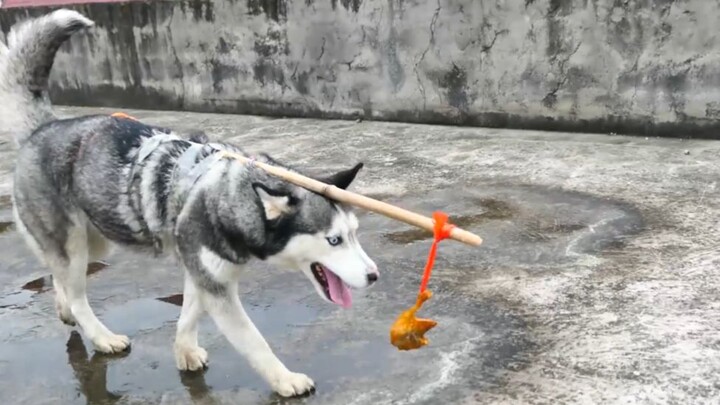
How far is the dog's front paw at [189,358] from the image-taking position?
11.0 feet

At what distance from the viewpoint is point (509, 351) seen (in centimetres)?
334

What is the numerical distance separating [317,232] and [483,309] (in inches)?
51.4

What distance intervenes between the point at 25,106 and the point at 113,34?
687 cm

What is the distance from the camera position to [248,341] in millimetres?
3088

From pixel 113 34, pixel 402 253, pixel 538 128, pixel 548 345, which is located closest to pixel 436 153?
pixel 538 128

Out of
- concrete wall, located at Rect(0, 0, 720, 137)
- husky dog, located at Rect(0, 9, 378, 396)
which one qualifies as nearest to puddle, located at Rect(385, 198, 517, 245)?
husky dog, located at Rect(0, 9, 378, 396)

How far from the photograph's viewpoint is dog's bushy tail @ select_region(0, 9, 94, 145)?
369 cm

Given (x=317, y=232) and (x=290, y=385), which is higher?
(x=317, y=232)

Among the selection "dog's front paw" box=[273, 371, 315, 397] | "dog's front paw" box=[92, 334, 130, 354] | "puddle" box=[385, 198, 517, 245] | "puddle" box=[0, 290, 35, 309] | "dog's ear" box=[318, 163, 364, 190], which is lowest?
"puddle" box=[0, 290, 35, 309]

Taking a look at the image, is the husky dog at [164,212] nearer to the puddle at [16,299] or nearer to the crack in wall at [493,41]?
the puddle at [16,299]

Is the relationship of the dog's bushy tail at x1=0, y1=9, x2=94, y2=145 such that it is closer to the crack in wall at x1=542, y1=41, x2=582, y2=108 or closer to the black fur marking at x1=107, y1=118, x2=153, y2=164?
the black fur marking at x1=107, y1=118, x2=153, y2=164

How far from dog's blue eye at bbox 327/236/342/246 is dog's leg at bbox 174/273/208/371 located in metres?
0.82

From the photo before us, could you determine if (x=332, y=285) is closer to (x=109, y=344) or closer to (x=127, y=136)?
(x=127, y=136)

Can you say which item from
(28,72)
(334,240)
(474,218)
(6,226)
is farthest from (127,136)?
(6,226)
